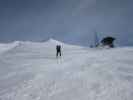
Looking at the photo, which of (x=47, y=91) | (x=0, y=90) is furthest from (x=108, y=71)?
(x=0, y=90)

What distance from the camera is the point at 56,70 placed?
68.0 ft

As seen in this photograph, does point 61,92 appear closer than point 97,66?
Yes

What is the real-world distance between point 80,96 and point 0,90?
6.91m

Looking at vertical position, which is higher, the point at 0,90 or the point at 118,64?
the point at 118,64

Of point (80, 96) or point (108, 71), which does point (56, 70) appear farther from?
point (80, 96)

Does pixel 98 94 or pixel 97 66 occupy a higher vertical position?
pixel 97 66

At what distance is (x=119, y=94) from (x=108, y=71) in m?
4.98

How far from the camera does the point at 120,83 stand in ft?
50.9

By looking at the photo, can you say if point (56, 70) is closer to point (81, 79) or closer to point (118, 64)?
point (81, 79)

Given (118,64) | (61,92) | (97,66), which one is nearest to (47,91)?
(61,92)

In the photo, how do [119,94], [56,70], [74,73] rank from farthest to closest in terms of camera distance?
1. [56,70]
2. [74,73]
3. [119,94]

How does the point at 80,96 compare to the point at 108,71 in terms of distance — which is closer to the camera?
the point at 80,96

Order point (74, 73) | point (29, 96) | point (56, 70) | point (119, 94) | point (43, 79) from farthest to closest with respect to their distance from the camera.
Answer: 1. point (56, 70)
2. point (74, 73)
3. point (43, 79)
4. point (29, 96)
5. point (119, 94)

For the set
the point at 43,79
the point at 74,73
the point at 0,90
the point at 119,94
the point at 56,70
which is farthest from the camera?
the point at 56,70
